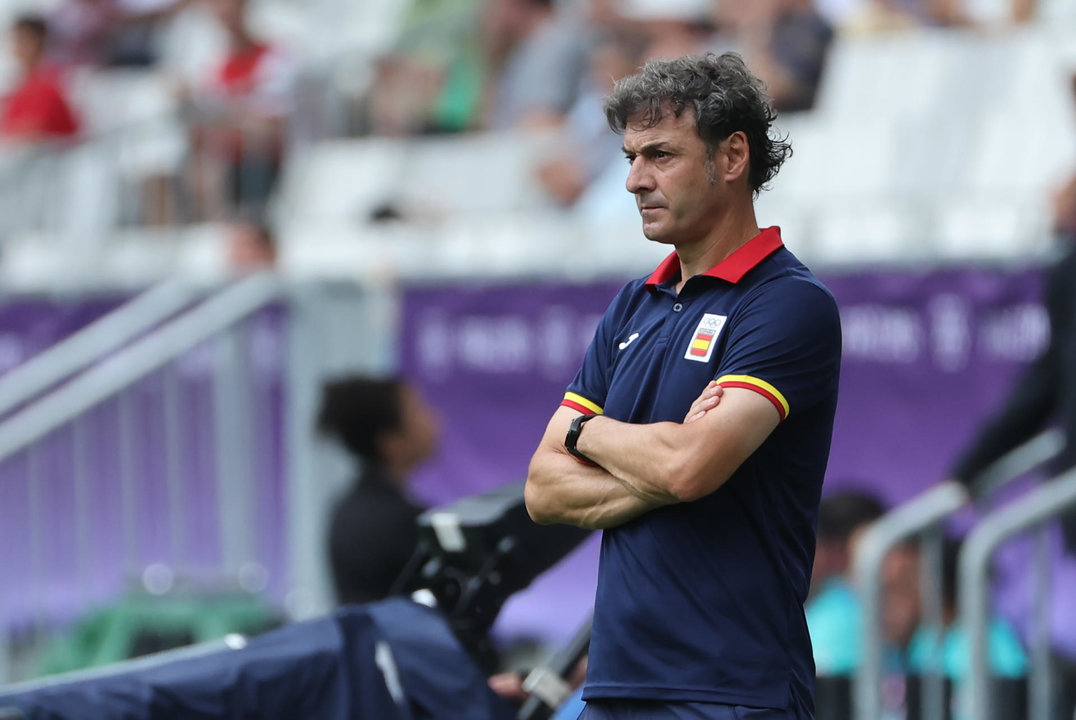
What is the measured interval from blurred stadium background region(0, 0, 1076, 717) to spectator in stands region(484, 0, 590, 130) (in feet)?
0.08

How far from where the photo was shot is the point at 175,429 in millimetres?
7031

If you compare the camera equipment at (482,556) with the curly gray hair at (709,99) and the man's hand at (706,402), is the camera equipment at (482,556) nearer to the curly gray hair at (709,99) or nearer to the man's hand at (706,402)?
the man's hand at (706,402)

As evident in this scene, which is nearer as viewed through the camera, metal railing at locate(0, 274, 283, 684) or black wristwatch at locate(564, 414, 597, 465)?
black wristwatch at locate(564, 414, 597, 465)

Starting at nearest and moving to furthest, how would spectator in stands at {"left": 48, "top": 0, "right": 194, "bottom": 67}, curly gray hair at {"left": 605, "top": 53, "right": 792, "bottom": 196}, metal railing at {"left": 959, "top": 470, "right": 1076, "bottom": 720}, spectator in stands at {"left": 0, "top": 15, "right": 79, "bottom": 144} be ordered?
curly gray hair at {"left": 605, "top": 53, "right": 792, "bottom": 196} < metal railing at {"left": 959, "top": 470, "right": 1076, "bottom": 720} < spectator in stands at {"left": 0, "top": 15, "right": 79, "bottom": 144} < spectator in stands at {"left": 48, "top": 0, "right": 194, "bottom": 67}

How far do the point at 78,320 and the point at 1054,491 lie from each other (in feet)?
17.1

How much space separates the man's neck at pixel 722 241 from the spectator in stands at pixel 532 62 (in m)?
7.08

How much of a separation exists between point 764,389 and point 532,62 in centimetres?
776

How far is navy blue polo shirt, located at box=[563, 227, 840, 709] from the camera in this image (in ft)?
9.67

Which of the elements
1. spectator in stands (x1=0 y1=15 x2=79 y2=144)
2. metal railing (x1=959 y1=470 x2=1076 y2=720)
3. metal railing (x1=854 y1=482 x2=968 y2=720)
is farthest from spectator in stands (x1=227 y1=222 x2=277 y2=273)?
metal railing (x1=959 y1=470 x2=1076 y2=720)

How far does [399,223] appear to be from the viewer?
10039mm

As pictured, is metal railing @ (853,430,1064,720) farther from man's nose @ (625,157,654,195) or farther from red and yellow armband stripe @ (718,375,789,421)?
man's nose @ (625,157,654,195)

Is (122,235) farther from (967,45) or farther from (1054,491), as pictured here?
(1054,491)

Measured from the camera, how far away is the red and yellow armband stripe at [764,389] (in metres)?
2.95

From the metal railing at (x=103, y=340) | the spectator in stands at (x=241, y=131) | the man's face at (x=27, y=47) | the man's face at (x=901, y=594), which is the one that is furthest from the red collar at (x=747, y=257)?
the man's face at (x=27, y=47)
